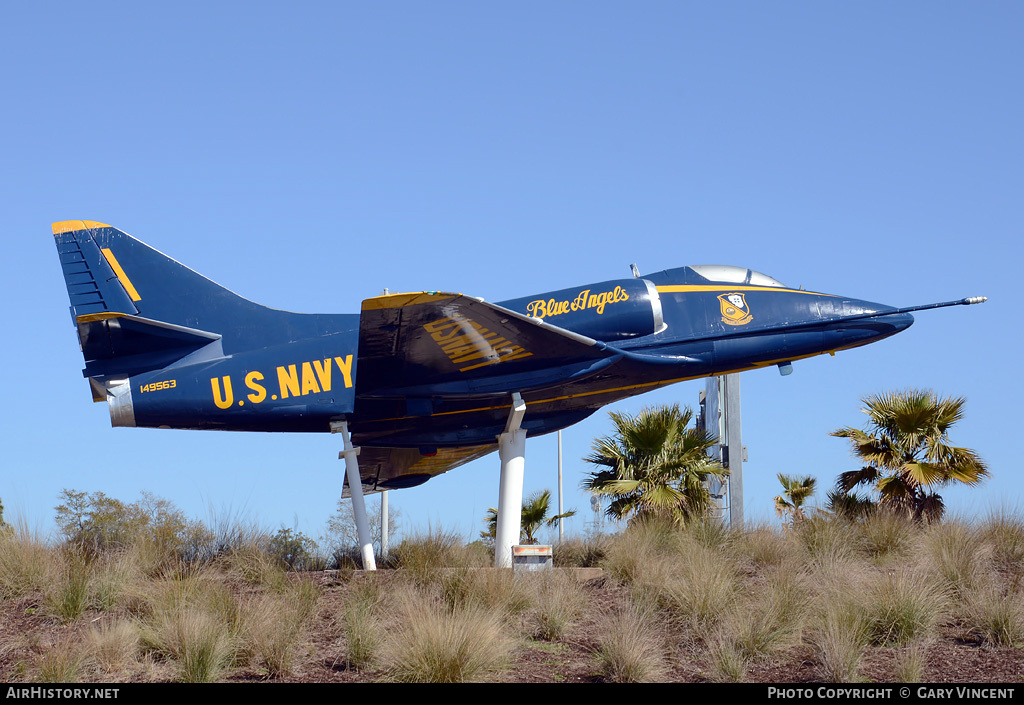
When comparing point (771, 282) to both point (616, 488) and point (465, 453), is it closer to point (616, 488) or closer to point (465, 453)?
point (616, 488)

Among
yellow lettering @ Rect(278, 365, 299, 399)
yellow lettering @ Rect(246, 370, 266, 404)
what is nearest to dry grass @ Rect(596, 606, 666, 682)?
yellow lettering @ Rect(278, 365, 299, 399)

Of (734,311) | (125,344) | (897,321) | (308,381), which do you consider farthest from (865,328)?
(125,344)

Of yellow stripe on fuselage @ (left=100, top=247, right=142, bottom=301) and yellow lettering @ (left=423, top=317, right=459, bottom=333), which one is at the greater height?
yellow stripe on fuselage @ (left=100, top=247, right=142, bottom=301)

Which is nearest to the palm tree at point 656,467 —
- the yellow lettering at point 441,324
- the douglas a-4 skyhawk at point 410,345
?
the douglas a-4 skyhawk at point 410,345

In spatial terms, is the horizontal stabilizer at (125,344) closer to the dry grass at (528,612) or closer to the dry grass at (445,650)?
the dry grass at (528,612)

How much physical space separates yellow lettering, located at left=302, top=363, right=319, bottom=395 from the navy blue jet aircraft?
1.0 inches

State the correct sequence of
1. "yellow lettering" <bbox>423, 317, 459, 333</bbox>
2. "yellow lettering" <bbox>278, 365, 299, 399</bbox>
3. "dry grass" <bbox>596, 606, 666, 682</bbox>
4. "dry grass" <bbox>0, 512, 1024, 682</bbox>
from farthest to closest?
"yellow lettering" <bbox>278, 365, 299, 399</bbox>
"yellow lettering" <bbox>423, 317, 459, 333</bbox>
"dry grass" <bbox>0, 512, 1024, 682</bbox>
"dry grass" <bbox>596, 606, 666, 682</bbox>

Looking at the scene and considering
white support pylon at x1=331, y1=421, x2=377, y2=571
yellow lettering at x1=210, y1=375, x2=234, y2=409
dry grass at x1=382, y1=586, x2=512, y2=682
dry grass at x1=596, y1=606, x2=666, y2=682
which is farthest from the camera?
yellow lettering at x1=210, y1=375, x2=234, y2=409

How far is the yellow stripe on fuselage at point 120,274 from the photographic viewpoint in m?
17.9

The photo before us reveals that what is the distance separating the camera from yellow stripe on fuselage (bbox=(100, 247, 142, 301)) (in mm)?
17938

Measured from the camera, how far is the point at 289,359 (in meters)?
17.2

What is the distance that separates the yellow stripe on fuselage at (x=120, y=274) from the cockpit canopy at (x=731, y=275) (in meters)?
10.7

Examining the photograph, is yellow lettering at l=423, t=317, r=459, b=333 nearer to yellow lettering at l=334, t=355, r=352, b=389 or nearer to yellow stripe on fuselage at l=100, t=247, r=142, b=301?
yellow lettering at l=334, t=355, r=352, b=389

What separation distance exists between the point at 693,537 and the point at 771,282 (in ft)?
17.2
